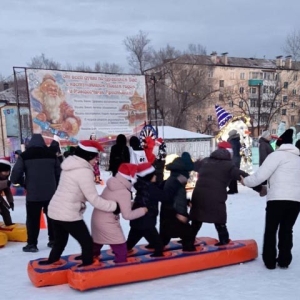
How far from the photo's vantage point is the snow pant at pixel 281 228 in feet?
15.6

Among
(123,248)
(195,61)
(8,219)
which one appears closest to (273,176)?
(123,248)

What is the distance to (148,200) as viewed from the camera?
15.0 feet

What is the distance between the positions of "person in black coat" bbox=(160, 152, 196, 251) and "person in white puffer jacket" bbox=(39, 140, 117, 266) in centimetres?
89

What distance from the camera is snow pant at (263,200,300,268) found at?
4.75 m

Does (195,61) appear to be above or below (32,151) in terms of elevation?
above

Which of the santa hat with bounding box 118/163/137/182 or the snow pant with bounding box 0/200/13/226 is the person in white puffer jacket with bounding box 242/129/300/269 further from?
the snow pant with bounding box 0/200/13/226

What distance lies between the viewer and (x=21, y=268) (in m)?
5.22

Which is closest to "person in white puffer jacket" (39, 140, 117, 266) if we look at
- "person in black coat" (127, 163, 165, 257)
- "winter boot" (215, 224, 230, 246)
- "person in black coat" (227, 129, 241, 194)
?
"person in black coat" (127, 163, 165, 257)

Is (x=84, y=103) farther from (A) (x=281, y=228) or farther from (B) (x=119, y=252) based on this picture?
(A) (x=281, y=228)

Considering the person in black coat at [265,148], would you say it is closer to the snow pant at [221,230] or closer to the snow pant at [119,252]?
the snow pant at [221,230]

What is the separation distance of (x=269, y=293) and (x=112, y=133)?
36.8 feet

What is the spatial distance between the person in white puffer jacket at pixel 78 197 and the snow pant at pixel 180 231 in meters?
0.98

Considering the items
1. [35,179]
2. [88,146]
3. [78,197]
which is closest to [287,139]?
[88,146]

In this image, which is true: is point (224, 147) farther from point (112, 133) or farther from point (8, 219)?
point (112, 133)
